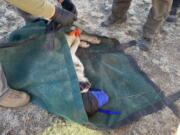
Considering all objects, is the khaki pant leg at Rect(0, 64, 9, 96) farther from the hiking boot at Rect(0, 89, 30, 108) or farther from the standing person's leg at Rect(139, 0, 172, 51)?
the standing person's leg at Rect(139, 0, 172, 51)

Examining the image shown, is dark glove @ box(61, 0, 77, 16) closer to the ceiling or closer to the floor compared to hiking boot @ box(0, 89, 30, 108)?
closer to the ceiling

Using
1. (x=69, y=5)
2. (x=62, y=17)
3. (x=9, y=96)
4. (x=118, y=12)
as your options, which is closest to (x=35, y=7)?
(x=62, y=17)

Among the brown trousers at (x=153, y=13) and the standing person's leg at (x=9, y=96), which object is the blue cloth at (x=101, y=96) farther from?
the brown trousers at (x=153, y=13)

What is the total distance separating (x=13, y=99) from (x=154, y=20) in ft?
4.12

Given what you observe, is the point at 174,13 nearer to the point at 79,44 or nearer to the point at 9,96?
the point at 79,44

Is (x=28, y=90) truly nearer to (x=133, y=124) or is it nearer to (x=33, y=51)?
(x=33, y=51)

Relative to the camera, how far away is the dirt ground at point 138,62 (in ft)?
4.31

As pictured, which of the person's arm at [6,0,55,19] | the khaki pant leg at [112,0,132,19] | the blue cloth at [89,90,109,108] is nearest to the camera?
the person's arm at [6,0,55,19]

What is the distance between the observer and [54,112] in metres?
1.33

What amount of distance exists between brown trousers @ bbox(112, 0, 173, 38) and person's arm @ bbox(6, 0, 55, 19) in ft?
2.88

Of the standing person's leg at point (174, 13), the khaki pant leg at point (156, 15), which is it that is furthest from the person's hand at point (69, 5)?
the standing person's leg at point (174, 13)

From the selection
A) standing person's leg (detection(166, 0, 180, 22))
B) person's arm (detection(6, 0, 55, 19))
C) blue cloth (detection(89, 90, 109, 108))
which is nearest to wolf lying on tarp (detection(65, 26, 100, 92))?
blue cloth (detection(89, 90, 109, 108))

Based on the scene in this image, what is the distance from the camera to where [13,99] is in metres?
1.33

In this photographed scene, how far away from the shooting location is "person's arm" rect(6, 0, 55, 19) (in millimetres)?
1157
